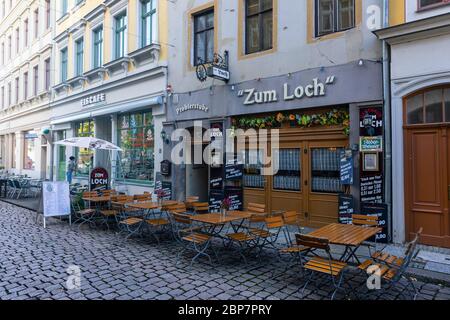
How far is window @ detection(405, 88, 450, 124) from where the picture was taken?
6.18 m

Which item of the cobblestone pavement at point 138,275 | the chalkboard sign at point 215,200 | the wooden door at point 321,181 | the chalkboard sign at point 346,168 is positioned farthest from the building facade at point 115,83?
the chalkboard sign at point 346,168

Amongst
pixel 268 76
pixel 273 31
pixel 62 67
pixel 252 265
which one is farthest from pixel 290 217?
pixel 62 67

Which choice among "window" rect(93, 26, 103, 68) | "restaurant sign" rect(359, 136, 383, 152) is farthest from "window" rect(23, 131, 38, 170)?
"restaurant sign" rect(359, 136, 383, 152)

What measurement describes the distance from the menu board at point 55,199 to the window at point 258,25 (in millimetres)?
6064

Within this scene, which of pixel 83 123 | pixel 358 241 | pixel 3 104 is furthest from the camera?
pixel 3 104

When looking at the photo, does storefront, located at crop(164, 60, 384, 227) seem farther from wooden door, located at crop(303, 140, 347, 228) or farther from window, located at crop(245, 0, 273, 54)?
window, located at crop(245, 0, 273, 54)

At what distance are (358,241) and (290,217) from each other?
6.16ft

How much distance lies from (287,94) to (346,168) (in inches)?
89.4

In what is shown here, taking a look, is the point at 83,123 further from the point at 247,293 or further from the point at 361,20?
the point at 247,293

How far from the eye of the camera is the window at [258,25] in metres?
8.89

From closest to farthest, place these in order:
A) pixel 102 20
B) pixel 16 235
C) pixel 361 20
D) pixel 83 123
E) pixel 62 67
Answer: pixel 361 20, pixel 16 235, pixel 102 20, pixel 83 123, pixel 62 67

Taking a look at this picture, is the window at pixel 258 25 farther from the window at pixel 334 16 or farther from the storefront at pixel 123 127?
the storefront at pixel 123 127

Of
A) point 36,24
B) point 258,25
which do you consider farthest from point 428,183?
point 36,24

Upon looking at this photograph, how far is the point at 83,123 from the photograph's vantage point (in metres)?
16.7
